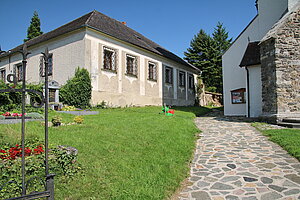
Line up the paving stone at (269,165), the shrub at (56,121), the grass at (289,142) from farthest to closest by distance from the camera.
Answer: the shrub at (56,121), the grass at (289,142), the paving stone at (269,165)

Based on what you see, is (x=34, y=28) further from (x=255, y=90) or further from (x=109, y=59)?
(x=255, y=90)

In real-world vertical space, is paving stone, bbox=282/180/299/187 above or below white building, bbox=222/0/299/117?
below

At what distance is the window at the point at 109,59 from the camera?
1589cm

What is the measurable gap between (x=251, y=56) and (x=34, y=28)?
33166 mm

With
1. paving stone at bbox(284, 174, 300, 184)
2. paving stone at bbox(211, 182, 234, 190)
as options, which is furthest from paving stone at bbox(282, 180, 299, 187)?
paving stone at bbox(211, 182, 234, 190)

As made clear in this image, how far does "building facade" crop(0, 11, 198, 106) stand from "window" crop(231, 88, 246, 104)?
714 centimetres

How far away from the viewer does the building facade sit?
14.9 meters

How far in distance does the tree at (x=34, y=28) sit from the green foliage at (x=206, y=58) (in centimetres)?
2504

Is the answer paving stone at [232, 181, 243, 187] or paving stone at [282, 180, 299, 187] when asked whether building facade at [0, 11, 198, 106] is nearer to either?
paving stone at [232, 181, 243, 187]

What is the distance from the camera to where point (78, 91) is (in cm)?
1423

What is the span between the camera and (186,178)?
410cm

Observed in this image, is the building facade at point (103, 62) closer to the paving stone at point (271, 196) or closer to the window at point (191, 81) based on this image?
the window at point (191, 81)

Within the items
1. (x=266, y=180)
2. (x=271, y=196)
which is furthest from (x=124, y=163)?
(x=266, y=180)

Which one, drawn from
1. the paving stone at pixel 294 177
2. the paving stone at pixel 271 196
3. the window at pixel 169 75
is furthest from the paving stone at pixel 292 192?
the window at pixel 169 75
